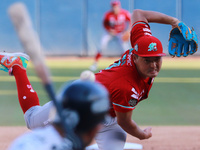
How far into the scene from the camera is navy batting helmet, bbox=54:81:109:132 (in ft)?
5.36

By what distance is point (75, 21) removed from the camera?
1725 centimetres

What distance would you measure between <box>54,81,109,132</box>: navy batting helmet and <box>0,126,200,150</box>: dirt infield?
352 centimetres

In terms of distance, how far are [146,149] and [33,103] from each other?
6.56 ft

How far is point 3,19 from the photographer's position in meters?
17.0

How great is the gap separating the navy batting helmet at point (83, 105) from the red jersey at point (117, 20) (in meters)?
13.0

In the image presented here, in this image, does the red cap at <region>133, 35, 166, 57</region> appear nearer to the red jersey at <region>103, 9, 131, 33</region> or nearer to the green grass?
the green grass

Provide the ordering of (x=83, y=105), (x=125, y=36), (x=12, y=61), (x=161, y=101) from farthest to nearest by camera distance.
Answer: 1. (x=125, y=36)
2. (x=161, y=101)
3. (x=12, y=61)
4. (x=83, y=105)

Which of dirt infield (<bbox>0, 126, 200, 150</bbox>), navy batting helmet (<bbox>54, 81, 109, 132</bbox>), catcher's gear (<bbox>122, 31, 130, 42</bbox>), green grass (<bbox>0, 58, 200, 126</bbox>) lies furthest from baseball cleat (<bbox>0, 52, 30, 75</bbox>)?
catcher's gear (<bbox>122, 31, 130, 42</bbox>)

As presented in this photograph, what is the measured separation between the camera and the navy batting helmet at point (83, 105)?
5.36 ft

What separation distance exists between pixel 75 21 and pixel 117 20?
3.26 m

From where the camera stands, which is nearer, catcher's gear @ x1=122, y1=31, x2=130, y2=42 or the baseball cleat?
the baseball cleat

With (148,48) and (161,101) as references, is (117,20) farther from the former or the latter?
(148,48)

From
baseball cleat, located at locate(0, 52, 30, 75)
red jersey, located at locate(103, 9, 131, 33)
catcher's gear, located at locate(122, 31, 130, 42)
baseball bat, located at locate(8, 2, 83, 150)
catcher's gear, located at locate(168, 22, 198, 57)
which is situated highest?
baseball bat, located at locate(8, 2, 83, 150)

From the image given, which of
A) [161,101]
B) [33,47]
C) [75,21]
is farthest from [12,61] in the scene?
[75,21]
